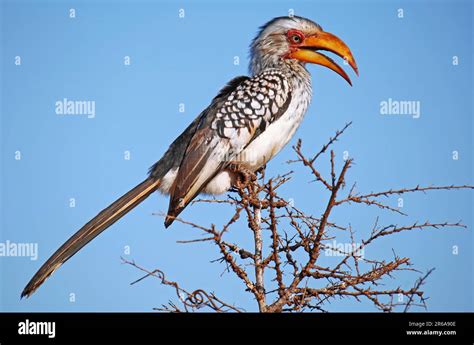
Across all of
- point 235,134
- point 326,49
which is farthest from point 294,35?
point 235,134

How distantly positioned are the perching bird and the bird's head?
0.01m

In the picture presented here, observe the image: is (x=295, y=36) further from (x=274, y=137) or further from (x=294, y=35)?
(x=274, y=137)

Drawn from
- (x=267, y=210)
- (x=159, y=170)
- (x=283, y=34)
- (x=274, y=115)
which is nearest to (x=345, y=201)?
(x=267, y=210)

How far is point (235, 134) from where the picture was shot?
575 cm

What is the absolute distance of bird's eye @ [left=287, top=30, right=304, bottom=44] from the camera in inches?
255

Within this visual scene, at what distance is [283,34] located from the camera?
21.4 feet

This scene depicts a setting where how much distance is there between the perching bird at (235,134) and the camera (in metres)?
5.44

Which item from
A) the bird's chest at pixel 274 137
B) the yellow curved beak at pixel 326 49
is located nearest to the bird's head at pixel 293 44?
the yellow curved beak at pixel 326 49

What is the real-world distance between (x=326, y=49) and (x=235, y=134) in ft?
4.59
